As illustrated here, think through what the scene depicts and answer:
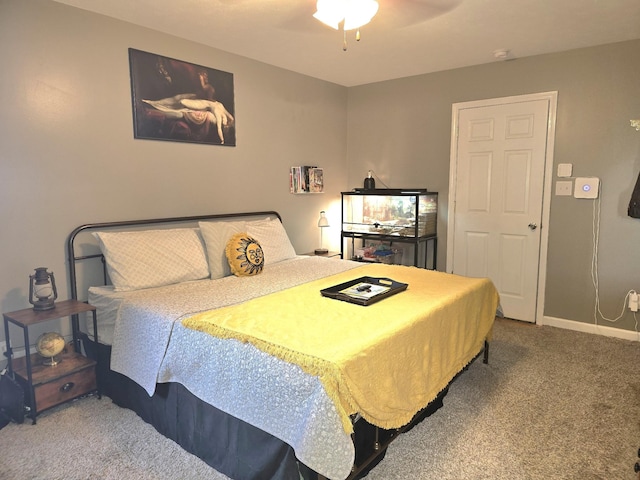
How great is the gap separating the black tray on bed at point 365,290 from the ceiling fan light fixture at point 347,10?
1578 millimetres

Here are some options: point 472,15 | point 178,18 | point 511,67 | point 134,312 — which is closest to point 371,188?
point 511,67

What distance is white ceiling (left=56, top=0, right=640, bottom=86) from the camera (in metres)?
2.76

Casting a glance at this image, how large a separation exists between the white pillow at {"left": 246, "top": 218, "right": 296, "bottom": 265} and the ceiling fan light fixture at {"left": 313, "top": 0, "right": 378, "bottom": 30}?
1745 mm

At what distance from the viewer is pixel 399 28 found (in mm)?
3143

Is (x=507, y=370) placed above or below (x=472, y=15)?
below

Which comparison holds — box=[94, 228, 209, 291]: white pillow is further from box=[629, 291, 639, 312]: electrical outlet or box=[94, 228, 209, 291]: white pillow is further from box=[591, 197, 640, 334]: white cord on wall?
box=[629, 291, 639, 312]: electrical outlet

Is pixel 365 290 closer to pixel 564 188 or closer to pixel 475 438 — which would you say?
pixel 475 438

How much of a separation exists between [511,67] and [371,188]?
5.89 feet

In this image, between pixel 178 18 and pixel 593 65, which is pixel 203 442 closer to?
pixel 178 18

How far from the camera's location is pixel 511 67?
4.02 meters

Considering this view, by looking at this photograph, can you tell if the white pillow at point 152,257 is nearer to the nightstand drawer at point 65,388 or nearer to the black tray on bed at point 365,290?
the nightstand drawer at point 65,388

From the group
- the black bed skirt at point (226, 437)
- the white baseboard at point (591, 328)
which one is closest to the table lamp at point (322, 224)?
the white baseboard at point (591, 328)

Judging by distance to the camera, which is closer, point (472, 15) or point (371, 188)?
point (472, 15)

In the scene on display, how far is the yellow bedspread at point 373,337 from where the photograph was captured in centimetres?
166
